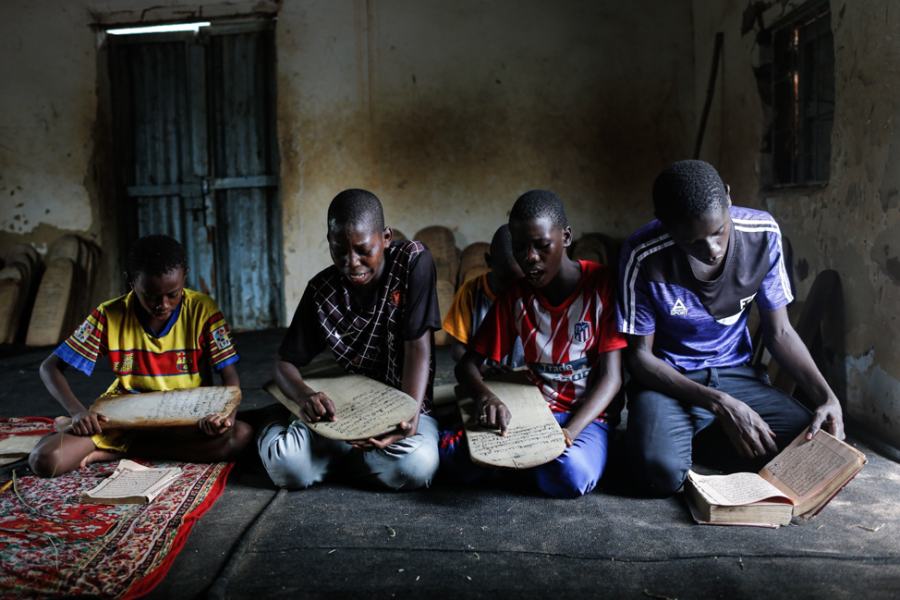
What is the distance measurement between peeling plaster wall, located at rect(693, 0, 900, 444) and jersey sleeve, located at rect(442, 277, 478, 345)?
5.47ft

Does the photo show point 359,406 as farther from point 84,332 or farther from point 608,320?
point 84,332

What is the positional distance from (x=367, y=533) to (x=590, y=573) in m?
0.66

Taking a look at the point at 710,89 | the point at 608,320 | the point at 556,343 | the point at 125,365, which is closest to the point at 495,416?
the point at 556,343

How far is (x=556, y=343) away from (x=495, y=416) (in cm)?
38

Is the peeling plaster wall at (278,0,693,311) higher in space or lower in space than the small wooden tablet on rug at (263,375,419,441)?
higher

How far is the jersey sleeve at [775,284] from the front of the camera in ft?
7.43

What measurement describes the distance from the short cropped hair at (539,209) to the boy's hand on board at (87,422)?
1571mm

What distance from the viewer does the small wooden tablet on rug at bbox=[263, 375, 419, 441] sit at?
2064mm

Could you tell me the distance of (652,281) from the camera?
7.45 ft

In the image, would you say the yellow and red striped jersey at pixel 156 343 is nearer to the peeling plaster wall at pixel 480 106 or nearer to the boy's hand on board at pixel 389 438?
the boy's hand on board at pixel 389 438

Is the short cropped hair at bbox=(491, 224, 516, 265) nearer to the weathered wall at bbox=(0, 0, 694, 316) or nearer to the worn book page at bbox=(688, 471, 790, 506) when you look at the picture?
Result: the worn book page at bbox=(688, 471, 790, 506)

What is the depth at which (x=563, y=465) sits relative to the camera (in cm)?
212

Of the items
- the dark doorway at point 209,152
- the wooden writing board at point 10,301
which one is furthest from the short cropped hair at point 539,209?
the wooden writing board at point 10,301

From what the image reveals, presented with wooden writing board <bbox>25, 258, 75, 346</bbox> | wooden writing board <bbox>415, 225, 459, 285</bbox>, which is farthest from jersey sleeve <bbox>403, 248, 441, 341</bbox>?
wooden writing board <bbox>25, 258, 75, 346</bbox>
